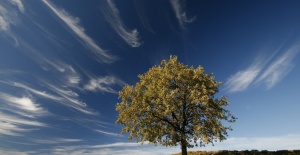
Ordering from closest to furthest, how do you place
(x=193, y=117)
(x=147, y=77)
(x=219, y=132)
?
(x=219, y=132)
(x=193, y=117)
(x=147, y=77)

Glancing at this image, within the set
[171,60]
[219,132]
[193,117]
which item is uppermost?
[171,60]

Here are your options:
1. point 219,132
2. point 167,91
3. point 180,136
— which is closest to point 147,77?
point 167,91

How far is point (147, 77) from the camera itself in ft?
135

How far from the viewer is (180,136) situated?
3678 cm

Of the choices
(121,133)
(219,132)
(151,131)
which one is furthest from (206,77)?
(121,133)

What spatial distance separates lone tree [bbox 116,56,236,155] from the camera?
120 feet

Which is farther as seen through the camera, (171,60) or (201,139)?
(171,60)

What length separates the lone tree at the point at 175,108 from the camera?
36.5m

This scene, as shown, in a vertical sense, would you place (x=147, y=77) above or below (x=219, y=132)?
above

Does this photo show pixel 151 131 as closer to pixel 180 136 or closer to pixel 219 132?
pixel 180 136

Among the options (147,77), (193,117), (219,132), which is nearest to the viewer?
(219,132)

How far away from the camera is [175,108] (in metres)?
37.2

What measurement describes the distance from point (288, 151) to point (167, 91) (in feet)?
68.8

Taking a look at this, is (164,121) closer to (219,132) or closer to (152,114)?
(152,114)
